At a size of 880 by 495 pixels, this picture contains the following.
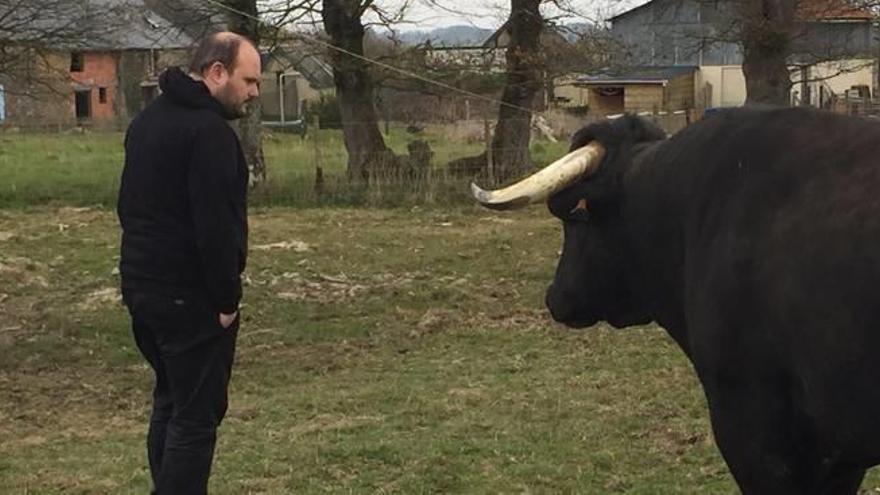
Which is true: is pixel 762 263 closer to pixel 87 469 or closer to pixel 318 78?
pixel 87 469

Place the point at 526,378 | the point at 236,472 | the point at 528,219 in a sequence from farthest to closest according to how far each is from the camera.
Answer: the point at 528,219
the point at 526,378
the point at 236,472

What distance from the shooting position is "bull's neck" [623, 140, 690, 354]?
13.2ft

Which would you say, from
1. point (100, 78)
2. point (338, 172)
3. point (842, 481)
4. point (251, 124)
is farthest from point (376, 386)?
point (100, 78)

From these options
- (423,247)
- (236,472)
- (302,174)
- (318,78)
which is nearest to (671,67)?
(318,78)

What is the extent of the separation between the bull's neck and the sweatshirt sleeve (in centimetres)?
146

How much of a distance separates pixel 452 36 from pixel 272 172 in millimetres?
5124

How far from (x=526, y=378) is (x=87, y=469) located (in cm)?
331

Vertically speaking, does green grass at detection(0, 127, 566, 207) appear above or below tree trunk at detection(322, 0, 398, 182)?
below

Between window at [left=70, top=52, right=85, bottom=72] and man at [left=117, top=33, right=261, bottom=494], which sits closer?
man at [left=117, top=33, right=261, bottom=494]

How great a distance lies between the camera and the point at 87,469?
6770mm

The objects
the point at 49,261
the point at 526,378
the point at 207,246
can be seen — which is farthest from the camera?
the point at 49,261

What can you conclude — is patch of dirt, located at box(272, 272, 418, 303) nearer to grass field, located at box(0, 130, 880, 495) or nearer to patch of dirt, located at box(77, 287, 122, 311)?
grass field, located at box(0, 130, 880, 495)

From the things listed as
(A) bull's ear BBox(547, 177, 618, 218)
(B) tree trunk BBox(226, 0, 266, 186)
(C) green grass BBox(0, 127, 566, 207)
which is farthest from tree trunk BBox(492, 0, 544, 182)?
(A) bull's ear BBox(547, 177, 618, 218)

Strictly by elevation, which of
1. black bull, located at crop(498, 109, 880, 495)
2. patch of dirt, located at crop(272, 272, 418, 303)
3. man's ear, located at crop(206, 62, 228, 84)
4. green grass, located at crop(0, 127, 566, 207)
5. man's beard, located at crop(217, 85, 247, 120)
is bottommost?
patch of dirt, located at crop(272, 272, 418, 303)
